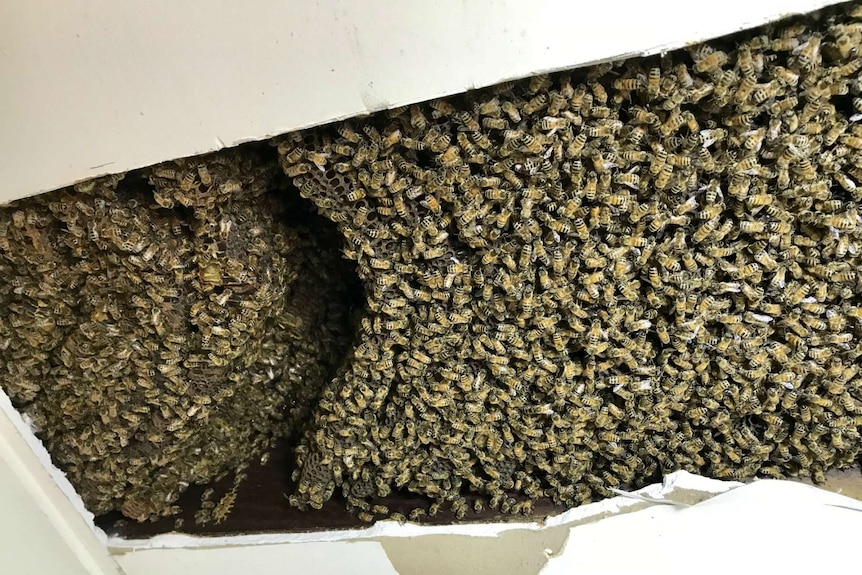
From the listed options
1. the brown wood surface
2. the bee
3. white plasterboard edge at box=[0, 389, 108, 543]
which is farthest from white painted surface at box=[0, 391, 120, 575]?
the bee

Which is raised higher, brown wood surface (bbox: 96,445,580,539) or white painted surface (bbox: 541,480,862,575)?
brown wood surface (bbox: 96,445,580,539)

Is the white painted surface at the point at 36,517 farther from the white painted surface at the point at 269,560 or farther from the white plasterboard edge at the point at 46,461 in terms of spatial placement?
the white painted surface at the point at 269,560

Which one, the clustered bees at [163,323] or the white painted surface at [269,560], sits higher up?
the clustered bees at [163,323]

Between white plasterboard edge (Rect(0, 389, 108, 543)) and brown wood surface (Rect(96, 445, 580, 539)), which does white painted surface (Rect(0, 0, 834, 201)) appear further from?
brown wood surface (Rect(96, 445, 580, 539))

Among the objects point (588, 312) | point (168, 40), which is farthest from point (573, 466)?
point (168, 40)

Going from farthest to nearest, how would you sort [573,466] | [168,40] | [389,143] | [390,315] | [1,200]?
[573,466]
[390,315]
[1,200]
[389,143]
[168,40]

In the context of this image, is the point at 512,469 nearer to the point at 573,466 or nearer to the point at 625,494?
the point at 573,466

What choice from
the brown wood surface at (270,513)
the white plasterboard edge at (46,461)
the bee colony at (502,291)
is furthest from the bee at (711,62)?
the white plasterboard edge at (46,461)
